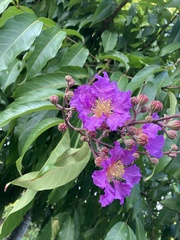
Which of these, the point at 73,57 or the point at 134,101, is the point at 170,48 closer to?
the point at 73,57

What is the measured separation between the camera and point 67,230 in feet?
3.21

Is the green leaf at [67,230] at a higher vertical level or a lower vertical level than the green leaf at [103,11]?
lower

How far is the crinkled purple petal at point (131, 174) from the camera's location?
2.08ft

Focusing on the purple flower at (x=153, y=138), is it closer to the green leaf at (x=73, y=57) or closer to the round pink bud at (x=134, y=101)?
the round pink bud at (x=134, y=101)

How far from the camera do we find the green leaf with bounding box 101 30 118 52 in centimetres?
92

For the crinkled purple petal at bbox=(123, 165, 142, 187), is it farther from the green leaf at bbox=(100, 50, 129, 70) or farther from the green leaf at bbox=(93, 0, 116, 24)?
the green leaf at bbox=(93, 0, 116, 24)

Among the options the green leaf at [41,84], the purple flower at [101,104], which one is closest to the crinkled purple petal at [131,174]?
the purple flower at [101,104]

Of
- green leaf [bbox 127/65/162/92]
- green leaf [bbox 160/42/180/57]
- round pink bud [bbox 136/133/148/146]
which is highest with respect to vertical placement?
round pink bud [bbox 136/133/148/146]

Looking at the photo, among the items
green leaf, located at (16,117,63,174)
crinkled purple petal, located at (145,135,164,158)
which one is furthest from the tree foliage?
crinkled purple petal, located at (145,135,164,158)

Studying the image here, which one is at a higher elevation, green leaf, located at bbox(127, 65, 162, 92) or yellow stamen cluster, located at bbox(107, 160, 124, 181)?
yellow stamen cluster, located at bbox(107, 160, 124, 181)

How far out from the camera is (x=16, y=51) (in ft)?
2.35

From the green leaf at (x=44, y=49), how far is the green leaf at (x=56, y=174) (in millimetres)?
208

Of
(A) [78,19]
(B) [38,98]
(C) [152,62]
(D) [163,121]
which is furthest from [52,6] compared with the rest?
(D) [163,121]

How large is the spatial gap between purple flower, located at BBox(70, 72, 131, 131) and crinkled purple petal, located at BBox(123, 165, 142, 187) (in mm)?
100
